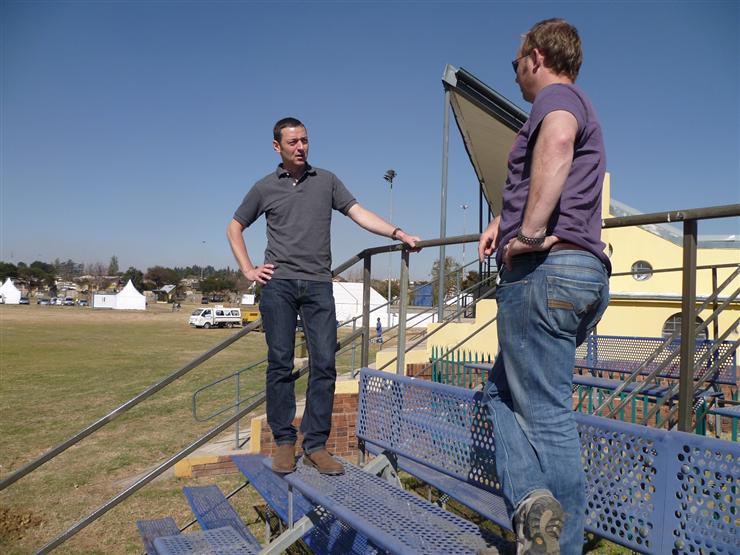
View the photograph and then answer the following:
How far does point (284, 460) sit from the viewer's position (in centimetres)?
288

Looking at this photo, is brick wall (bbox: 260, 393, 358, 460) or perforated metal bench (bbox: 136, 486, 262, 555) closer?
perforated metal bench (bbox: 136, 486, 262, 555)

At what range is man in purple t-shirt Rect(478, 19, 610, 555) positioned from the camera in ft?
5.19

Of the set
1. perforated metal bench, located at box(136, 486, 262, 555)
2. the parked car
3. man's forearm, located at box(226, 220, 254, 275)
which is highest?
man's forearm, located at box(226, 220, 254, 275)

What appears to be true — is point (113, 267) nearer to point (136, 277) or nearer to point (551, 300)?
point (136, 277)

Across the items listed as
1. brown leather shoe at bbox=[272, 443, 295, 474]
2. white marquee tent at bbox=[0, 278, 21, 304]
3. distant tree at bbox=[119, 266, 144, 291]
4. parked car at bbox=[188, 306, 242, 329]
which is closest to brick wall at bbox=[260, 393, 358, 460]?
brown leather shoe at bbox=[272, 443, 295, 474]

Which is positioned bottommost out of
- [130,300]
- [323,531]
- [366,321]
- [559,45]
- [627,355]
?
[130,300]

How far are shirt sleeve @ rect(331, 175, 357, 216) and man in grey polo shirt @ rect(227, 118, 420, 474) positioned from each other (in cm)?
5

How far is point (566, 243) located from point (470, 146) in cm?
1041

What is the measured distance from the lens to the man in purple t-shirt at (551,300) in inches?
62.2

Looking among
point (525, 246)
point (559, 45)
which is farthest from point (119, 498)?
point (559, 45)

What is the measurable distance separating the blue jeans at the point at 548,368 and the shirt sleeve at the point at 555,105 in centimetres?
38

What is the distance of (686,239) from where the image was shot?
1.96m

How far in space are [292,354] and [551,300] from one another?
5.57 feet

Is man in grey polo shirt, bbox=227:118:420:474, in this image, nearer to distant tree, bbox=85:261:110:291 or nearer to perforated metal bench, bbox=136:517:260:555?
perforated metal bench, bbox=136:517:260:555
